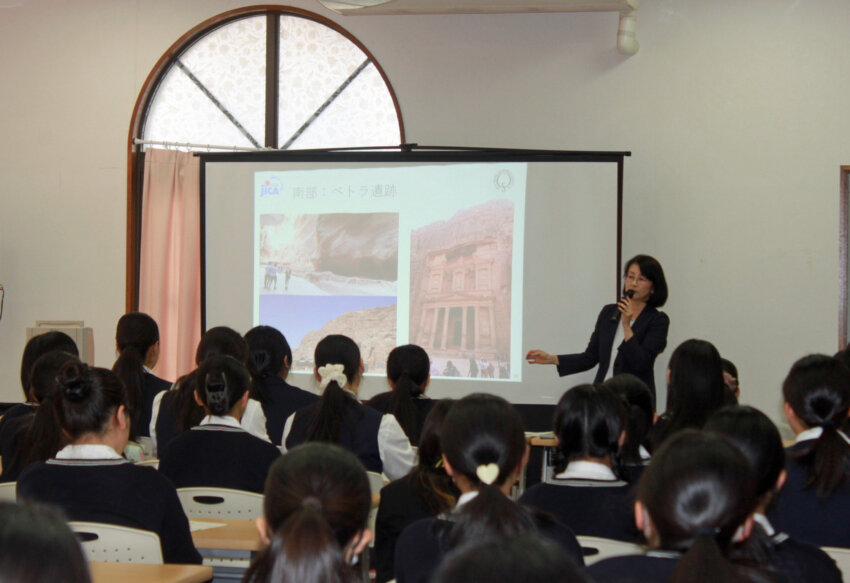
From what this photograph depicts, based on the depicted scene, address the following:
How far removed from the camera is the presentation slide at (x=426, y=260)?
4914 millimetres

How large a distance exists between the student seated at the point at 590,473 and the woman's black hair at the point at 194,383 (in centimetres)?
135

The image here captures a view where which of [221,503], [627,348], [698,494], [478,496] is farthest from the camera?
[627,348]

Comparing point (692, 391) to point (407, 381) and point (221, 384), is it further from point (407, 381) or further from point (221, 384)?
point (221, 384)

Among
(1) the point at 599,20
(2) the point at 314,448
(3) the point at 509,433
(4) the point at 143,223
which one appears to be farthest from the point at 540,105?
(2) the point at 314,448

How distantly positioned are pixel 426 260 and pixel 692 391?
253cm

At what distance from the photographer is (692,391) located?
2.80 metres

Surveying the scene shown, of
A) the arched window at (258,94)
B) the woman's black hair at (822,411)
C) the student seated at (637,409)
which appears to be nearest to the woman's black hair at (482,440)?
the woman's black hair at (822,411)

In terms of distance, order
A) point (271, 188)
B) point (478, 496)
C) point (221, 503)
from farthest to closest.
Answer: point (271, 188) < point (221, 503) < point (478, 496)

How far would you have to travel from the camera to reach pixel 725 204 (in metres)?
5.00

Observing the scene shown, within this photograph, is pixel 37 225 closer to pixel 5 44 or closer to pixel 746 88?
pixel 5 44

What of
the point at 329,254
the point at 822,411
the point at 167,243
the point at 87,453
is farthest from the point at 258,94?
the point at 822,411

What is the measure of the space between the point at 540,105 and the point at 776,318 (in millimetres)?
1831

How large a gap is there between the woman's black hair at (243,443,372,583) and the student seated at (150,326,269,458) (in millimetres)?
1622

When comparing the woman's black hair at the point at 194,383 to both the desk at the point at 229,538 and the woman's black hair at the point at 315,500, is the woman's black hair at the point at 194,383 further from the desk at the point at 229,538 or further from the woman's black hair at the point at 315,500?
the woman's black hair at the point at 315,500
